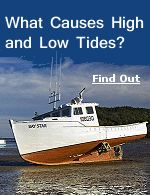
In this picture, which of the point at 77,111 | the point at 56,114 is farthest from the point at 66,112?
the point at 56,114

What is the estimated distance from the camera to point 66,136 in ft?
69.3

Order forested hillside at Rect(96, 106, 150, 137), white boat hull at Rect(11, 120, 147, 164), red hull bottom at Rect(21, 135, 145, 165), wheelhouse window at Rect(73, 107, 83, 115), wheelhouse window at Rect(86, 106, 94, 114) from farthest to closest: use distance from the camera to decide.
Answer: forested hillside at Rect(96, 106, 150, 137) < wheelhouse window at Rect(86, 106, 94, 114) < wheelhouse window at Rect(73, 107, 83, 115) < red hull bottom at Rect(21, 135, 145, 165) < white boat hull at Rect(11, 120, 147, 164)

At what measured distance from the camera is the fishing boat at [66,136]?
20750 millimetres

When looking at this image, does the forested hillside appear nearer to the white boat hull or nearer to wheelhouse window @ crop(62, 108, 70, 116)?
wheelhouse window @ crop(62, 108, 70, 116)

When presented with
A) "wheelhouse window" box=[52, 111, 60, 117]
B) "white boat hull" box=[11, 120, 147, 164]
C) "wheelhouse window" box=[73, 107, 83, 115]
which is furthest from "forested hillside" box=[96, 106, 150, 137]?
"white boat hull" box=[11, 120, 147, 164]

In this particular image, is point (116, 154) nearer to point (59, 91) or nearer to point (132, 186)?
point (59, 91)

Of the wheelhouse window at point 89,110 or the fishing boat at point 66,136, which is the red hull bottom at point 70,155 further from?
the wheelhouse window at point 89,110

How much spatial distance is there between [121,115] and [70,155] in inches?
1963

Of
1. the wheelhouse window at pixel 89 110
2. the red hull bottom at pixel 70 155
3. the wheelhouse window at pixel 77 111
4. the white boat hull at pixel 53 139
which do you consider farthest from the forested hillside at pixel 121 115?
the white boat hull at pixel 53 139

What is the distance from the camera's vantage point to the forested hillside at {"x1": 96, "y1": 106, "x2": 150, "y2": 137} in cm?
6149

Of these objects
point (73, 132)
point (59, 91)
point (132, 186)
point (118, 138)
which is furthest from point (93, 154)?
point (132, 186)

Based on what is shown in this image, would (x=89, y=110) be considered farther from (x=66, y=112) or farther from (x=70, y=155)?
(x=70, y=155)

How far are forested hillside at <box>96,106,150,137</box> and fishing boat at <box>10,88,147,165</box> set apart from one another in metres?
33.4

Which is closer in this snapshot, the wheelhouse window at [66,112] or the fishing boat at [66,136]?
the fishing boat at [66,136]
